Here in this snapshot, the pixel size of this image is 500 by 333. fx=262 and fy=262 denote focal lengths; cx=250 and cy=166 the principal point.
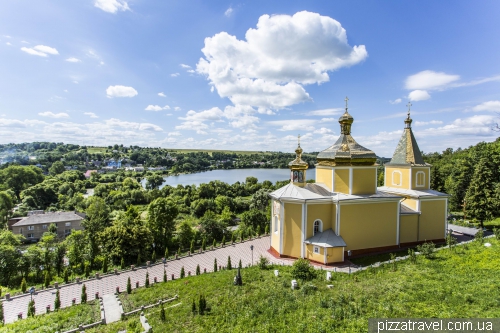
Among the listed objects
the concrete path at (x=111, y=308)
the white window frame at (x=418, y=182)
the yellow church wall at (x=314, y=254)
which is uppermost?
the white window frame at (x=418, y=182)

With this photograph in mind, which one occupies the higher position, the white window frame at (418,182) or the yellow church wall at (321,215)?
the white window frame at (418,182)

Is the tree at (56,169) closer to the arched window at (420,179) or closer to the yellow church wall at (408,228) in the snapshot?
the yellow church wall at (408,228)

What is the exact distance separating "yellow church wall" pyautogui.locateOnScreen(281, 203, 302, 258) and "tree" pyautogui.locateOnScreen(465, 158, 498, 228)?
1735 centimetres

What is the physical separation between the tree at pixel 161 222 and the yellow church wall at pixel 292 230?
10864 millimetres

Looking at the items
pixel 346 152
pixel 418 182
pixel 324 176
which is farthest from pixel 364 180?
pixel 418 182

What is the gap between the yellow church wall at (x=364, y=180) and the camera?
15.9 meters

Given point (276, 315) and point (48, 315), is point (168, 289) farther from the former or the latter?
point (276, 315)

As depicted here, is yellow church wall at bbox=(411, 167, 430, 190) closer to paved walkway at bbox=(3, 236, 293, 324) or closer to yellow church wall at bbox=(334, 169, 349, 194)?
yellow church wall at bbox=(334, 169, 349, 194)

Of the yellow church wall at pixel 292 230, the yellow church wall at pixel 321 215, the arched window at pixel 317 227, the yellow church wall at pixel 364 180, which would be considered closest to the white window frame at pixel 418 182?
the yellow church wall at pixel 364 180

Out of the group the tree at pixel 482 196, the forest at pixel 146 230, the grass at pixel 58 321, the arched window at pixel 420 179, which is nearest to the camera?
the grass at pixel 58 321

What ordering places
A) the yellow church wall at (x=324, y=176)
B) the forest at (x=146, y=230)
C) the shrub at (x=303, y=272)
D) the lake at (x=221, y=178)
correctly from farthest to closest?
the lake at (x=221, y=178), the forest at (x=146, y=230), the yellow church wall at (x=324, y=176), the shrub at (x=303, y=272)

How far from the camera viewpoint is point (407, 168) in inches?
706

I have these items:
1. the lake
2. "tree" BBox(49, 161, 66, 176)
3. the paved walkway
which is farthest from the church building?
"tree" BBox(49, 161, 66, 176)

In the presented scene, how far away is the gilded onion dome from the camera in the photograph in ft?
52.3
